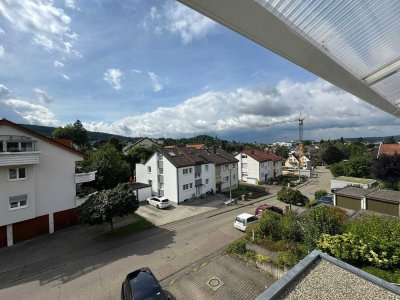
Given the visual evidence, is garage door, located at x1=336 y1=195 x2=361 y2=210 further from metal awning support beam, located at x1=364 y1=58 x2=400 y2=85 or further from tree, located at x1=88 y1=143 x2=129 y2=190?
tree, located at x1=88 y1=143 x2=129 y2=190

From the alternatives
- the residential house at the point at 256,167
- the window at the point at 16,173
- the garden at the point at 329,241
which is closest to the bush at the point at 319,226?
the garden at the point at 329,241

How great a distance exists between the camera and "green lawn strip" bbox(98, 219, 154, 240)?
18828mm

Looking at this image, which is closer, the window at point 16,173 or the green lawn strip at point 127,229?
the window at point 16,173

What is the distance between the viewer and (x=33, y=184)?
1814cm

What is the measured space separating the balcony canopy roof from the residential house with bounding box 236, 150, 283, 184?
4389 centimetres

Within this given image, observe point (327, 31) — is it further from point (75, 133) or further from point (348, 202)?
point (75, 133)

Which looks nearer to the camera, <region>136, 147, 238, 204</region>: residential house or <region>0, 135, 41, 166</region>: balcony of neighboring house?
<region>0, 135, 41, 166</region>: balcony of neighboring house

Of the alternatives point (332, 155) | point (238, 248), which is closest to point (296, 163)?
point (332, 155)

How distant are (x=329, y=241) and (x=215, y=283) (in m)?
6.27

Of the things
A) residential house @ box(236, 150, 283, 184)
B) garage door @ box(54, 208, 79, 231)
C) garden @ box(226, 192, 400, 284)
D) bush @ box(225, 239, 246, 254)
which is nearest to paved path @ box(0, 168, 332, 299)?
garage door @ box(54, 208, 79, 231)

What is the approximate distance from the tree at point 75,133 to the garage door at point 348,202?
56.3 m

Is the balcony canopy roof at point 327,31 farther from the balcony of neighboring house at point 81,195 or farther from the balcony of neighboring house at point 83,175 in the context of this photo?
the balcony of neighboring house at point 81,195

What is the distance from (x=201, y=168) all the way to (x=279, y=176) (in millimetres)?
25909

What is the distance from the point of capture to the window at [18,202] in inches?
673
